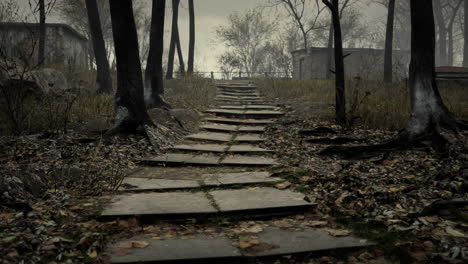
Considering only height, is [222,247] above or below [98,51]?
below

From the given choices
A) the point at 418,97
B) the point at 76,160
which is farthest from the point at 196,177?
the point at 418,97

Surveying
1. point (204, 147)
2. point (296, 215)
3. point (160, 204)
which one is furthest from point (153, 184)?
point (204, 147)

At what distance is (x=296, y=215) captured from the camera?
3488 mm

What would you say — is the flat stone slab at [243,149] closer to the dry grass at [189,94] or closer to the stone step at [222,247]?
the stone step at [222,247]

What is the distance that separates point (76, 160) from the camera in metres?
4.68

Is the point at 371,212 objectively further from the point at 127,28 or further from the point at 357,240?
the point at 127,28

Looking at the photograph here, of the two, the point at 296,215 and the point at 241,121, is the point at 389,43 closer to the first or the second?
the point at 241,121

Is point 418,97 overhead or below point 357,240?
overhead

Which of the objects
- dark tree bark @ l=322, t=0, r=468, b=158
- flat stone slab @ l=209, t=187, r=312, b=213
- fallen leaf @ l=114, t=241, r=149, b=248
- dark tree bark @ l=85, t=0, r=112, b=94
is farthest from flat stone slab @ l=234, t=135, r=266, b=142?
dark tree bark @ l=85, t=0, r=112, b=94

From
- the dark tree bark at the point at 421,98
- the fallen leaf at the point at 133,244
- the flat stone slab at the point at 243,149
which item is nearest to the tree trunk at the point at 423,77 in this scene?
the dark tree bark at the point at 421,98

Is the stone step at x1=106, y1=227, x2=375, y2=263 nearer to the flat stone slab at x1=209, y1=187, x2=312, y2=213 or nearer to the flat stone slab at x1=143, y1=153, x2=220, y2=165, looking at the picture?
the flat stone slab at x1=209, y1=187, x2=312, y2=213

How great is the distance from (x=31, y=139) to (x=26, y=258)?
333cm

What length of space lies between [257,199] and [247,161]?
176 centimetres

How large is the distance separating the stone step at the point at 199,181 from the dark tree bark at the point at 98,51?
26.0 feet
